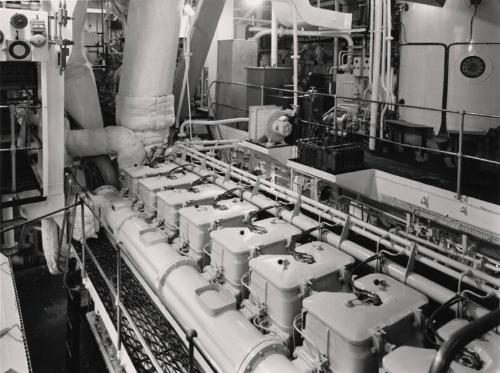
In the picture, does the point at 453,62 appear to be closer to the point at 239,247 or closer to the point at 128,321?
the point at 239,247

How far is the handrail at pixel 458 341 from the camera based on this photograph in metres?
1.08

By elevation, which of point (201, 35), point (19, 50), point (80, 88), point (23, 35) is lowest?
point (80, 88)

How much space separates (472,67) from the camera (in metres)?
4.33

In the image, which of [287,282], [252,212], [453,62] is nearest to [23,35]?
Answer: [252,212]

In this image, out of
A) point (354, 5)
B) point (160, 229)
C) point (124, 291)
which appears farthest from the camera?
point (354, 5)

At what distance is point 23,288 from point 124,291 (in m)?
2.37

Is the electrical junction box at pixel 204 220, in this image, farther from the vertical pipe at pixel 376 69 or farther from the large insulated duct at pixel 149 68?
the vertical pipe at pixel 376 69

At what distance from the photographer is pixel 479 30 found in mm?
4289

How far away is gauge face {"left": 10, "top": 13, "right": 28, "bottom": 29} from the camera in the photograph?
3.17m

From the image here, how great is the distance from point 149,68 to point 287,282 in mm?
2888

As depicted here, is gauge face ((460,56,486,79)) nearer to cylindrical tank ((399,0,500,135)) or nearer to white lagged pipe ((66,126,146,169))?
cylindrical tank ((399,0,500,135))

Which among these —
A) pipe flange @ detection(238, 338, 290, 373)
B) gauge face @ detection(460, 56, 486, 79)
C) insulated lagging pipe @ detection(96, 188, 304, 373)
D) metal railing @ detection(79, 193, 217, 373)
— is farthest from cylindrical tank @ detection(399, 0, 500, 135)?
metal railing @ detection(79, 193, 217, 373)

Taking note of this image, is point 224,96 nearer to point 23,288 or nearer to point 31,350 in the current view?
point 23,288

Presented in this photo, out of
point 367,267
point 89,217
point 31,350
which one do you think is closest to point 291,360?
point 367,267
